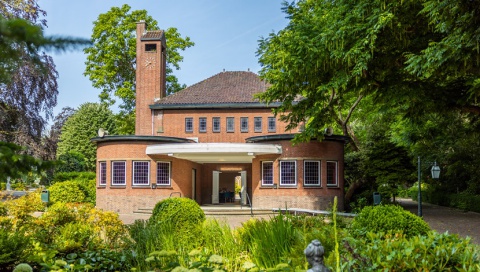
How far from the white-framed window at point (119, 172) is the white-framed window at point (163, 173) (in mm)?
1900

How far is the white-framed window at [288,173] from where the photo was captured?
78.9 ft

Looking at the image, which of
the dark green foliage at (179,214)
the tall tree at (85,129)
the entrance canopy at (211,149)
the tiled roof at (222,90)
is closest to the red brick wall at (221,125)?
the tiled roof at (222,90)

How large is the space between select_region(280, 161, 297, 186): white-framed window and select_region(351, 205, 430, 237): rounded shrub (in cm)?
1413

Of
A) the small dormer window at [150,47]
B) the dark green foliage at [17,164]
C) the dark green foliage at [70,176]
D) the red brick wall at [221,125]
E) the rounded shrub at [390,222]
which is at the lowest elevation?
the rounded shrub at [390,222]

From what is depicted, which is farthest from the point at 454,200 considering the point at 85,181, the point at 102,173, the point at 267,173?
the point at 85,181

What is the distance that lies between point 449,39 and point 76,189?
21.0m

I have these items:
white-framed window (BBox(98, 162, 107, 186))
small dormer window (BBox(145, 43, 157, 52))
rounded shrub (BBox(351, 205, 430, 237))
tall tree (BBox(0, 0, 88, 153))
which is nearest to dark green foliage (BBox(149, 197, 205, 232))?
rounded shrub (BBox(351, 205, 430, 237))

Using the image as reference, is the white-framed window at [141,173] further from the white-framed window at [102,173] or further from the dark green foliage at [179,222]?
the dark green foliage at [179,222]

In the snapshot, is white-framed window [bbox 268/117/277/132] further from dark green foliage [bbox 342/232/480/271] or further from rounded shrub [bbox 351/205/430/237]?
dark green foliage [bbox 342/232/480/271]

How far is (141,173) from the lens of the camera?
25.1m

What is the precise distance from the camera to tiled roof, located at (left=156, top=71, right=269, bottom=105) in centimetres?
3194

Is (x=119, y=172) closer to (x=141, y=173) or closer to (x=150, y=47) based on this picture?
(x=141, y=173)

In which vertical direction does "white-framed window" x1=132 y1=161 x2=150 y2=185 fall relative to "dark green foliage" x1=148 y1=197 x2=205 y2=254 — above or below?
above

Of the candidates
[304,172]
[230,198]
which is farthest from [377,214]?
[230,198]
